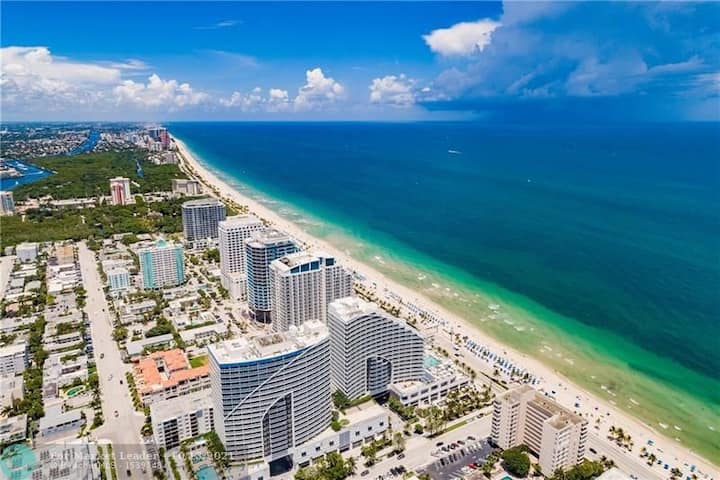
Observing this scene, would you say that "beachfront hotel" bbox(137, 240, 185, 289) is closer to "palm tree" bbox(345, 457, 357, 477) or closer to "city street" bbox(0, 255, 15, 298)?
"city street" bbox(0, 255, 15, 298)

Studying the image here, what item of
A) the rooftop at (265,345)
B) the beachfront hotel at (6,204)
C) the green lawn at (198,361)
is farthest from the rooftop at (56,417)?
the beachfront hotel at (6,204)

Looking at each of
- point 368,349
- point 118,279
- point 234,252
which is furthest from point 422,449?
point 118,279

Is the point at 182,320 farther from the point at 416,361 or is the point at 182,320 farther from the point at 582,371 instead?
the point at 582,371

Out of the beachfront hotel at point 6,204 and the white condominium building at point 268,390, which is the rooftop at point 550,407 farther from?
the beachfront hotel at point 6,204

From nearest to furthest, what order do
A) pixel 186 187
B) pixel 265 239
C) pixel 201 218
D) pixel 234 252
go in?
pixel 265 239 < pixel 234 252 < pixel 201 218 < pixel 186 187

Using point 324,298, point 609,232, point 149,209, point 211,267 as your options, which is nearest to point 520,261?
point 609,232

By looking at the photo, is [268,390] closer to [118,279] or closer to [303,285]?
[303,285]
